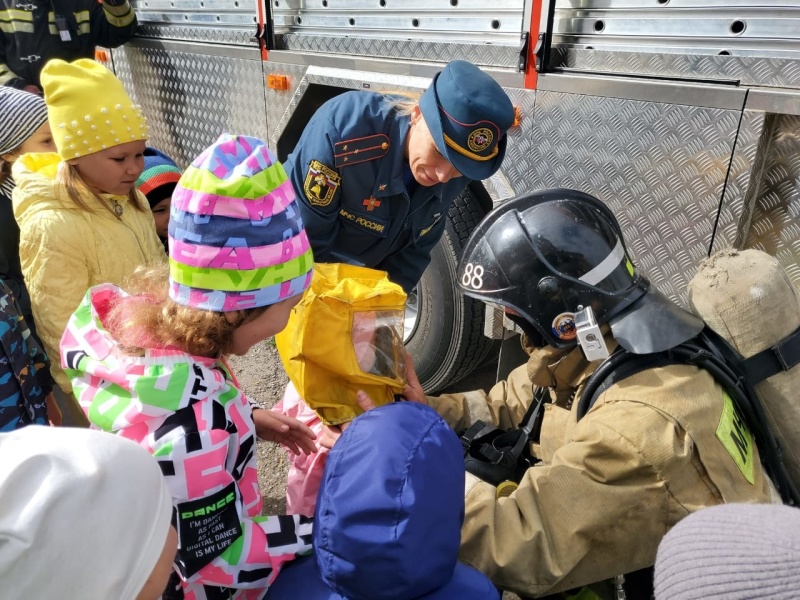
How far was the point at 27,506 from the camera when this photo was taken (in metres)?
0.79

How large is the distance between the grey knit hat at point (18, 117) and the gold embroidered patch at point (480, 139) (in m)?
1.81

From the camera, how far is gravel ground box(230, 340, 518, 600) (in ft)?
9.47

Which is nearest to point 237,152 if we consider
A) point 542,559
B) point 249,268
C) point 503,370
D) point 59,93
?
point 249,268

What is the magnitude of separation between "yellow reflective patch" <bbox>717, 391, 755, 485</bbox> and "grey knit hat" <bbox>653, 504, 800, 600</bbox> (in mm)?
574

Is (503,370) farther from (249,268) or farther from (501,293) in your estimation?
(249,268)

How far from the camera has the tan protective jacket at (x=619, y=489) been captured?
1453 millimetres

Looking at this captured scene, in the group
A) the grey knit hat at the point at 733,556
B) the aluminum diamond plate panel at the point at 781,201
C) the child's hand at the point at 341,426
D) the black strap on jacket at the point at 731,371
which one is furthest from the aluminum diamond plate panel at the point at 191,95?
the grey knit hat at the point at 733,556

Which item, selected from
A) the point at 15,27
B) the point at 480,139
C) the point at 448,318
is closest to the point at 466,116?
the point at 480,139

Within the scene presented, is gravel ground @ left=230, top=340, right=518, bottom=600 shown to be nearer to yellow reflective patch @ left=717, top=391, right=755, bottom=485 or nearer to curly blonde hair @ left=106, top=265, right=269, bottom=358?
curly blonde hair @ left=106, top=265, right=269, bottom=358

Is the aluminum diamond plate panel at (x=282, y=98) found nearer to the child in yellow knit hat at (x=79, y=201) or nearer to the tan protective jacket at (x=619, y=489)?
the child in yellow knit hat at (x=79, y=201)

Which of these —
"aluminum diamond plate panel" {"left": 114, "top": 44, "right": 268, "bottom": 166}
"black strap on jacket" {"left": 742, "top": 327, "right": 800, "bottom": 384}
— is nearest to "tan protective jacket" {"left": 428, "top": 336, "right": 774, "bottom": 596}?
"black strap on jacket" {"left": 742, "top": 327, "right": 800, "bottom": 384}

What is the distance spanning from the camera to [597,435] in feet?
4.91

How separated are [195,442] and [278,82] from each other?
2.99 m

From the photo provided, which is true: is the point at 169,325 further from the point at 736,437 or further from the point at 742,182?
the point at 742,182
